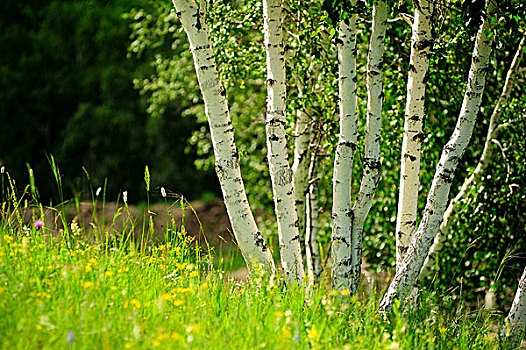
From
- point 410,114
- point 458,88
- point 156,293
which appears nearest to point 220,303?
point 156,293

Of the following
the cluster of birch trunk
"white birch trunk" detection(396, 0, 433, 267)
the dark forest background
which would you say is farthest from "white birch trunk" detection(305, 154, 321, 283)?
the dark forest background

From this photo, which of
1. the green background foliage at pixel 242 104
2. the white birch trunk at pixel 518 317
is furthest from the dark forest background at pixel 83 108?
the white birch trunk at pixel 518 317

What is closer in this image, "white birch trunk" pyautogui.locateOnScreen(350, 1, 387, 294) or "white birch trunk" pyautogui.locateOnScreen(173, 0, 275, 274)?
"white birch trunk" pyautogui.locateOnScreen(173, 0, 275, 274)

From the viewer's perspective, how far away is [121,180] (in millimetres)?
10648

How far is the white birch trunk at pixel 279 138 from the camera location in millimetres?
3344

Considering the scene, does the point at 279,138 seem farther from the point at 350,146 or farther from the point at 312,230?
the point at 312,230

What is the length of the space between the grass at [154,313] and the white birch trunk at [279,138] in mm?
387

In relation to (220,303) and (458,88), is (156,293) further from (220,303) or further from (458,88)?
(458,88)

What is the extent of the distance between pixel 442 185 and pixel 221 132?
1.33 m

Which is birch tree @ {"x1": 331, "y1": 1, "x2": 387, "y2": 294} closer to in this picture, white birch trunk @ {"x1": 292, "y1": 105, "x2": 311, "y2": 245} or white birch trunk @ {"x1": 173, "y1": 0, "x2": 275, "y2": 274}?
white birch trunk @ {"x1": 173, "y1": 0, "x2": 275, "y2": 274}

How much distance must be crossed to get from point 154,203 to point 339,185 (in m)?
8.22

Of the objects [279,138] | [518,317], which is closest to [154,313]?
[279,138]

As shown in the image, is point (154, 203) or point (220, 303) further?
point (154, 203)

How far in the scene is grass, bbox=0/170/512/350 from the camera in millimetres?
2031
